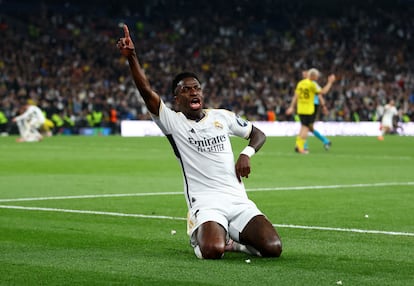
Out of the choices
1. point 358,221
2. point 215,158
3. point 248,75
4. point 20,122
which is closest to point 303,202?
point 358,221

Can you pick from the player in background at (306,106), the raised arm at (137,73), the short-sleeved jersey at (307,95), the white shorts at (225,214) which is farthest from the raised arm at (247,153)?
the short-sleeved jersey at (307,95)

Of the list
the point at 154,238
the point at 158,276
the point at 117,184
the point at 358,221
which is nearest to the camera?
the point at 158,276

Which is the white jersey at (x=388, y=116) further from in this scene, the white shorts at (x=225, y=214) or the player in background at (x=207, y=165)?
the white shorts at (x=225, y=214)

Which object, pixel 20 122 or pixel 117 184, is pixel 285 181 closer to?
pixel 117 184

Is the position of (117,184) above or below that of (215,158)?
below

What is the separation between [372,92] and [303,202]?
4786 centimetres

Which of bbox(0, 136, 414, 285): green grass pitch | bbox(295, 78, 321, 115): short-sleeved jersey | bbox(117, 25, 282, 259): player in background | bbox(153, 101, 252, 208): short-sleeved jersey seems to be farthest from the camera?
bbox(295, 78, 321, 115): short-sleeved jersey

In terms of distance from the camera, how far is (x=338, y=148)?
34125 millimetres

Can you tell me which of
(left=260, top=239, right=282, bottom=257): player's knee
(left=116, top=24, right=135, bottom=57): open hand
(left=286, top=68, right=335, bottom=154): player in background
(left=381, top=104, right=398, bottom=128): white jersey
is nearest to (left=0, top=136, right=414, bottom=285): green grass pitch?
(left=260, top=239, right=282, bottom=257): player's knee

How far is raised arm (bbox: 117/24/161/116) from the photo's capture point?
9305mm

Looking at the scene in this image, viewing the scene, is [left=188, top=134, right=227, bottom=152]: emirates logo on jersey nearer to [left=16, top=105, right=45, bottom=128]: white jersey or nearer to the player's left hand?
the player's left hand

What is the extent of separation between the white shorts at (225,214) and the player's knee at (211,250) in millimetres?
411

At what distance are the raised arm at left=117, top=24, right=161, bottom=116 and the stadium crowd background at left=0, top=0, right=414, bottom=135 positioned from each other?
1631 inches

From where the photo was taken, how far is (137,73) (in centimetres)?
953
